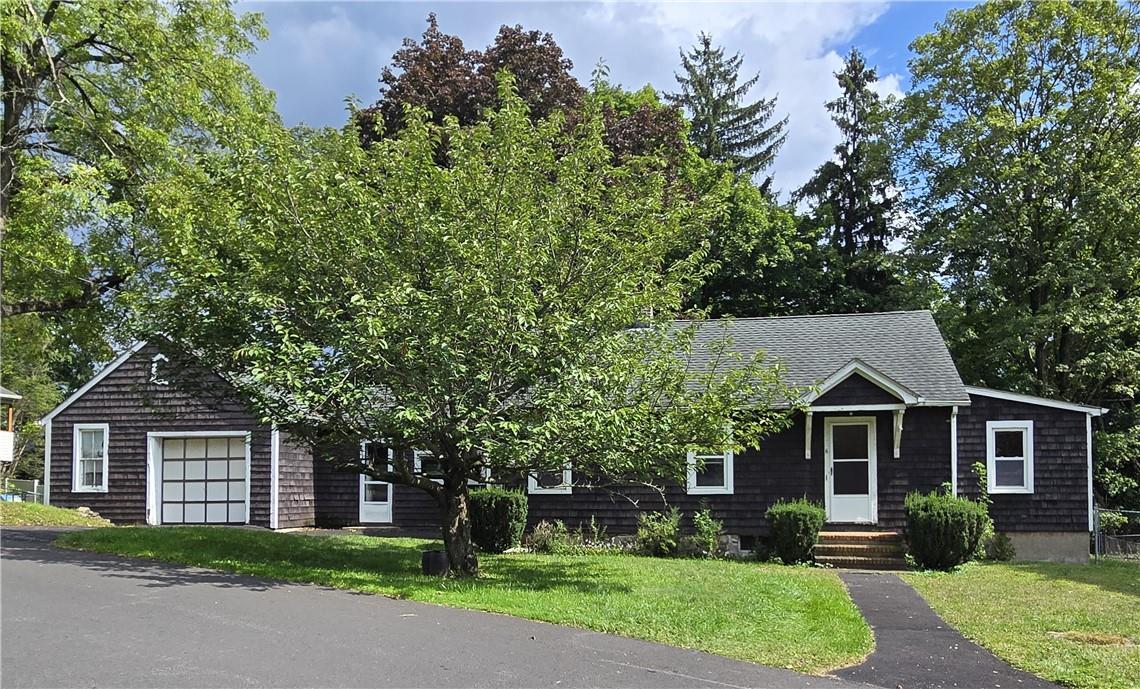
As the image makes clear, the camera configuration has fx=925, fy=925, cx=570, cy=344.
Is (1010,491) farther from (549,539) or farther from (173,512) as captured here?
(173,512)

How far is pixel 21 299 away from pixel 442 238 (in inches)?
478

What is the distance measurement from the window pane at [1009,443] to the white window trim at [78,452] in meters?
19.4

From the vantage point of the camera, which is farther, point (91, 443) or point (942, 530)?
point (91, 443)

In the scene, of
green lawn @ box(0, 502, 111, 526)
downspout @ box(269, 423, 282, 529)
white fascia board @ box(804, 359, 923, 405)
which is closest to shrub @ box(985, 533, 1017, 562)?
white fascia board @ box(804, 359, 923, 405)

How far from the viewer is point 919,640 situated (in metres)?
9.12

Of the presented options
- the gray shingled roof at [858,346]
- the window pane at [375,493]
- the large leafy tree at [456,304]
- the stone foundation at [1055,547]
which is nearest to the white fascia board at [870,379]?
the gray shingled roof at [858,346]

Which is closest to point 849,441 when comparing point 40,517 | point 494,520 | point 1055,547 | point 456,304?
point 1055,547

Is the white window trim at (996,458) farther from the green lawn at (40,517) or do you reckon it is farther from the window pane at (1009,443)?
the green lawn at (40,517)

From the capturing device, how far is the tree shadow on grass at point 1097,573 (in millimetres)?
13125

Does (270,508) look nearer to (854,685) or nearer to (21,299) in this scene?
(21,299)

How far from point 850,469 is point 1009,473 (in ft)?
9.52

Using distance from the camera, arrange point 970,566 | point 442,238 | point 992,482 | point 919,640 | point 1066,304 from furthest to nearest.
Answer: point 1066,304 < point 992,482 < point 970,566 < point 442,238 < point 919,640

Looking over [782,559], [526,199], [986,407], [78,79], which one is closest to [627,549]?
[782,559]

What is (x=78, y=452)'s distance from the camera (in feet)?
71.9
